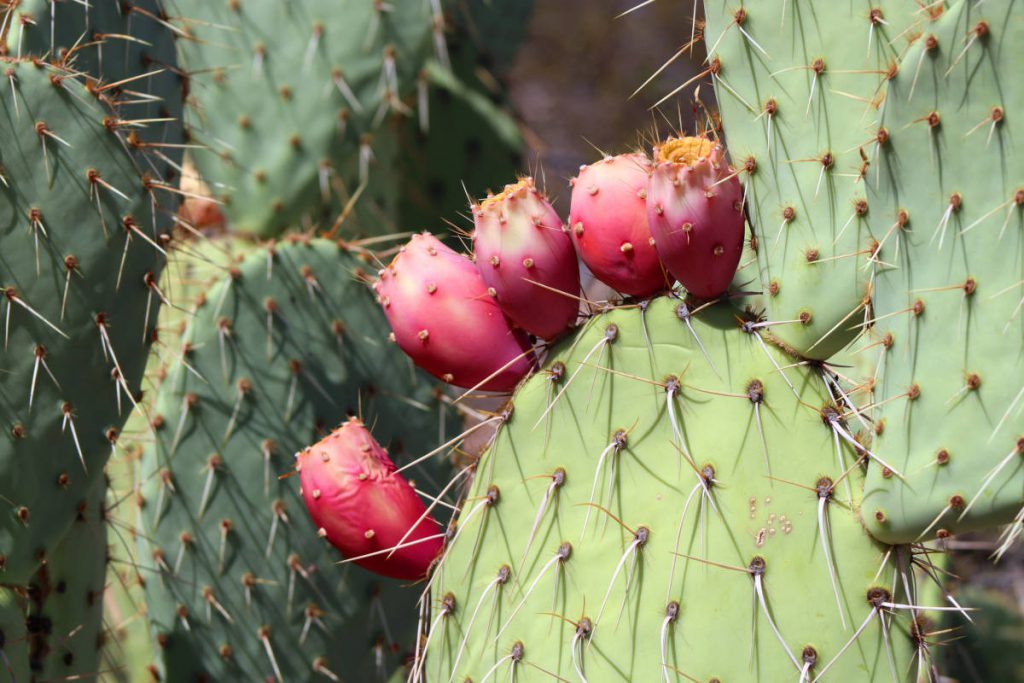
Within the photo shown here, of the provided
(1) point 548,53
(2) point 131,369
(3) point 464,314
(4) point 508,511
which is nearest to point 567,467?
(4) point 508,511

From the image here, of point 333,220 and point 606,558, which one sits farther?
point 333,220

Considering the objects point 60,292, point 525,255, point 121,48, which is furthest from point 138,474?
point 525,255

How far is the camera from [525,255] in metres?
1.31

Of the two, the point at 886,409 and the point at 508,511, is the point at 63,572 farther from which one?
the point at 886,409

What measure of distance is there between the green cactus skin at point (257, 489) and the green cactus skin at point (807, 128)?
90 centimetres

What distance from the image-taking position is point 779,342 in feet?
4.26

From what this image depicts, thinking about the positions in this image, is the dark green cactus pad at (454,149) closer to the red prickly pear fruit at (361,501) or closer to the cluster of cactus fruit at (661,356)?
the cluster of cactus fruit at (661,356)

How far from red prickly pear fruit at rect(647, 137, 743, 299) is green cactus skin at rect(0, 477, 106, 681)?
2.90ft

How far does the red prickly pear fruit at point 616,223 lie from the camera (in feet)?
4.25

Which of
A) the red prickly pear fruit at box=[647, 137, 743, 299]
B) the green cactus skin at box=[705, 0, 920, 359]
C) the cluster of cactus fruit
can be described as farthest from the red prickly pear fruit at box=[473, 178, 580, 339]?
the green cactus skin at box=[705, 0, 920, 359]

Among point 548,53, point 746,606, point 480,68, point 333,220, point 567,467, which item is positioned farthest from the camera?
point 548,53

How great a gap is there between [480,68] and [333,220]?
0.71 m

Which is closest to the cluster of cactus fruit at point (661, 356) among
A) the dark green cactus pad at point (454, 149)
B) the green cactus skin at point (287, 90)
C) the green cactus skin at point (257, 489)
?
the green cactus skin at point (257, 489)

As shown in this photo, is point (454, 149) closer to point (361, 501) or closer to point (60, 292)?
point (60, 292)
